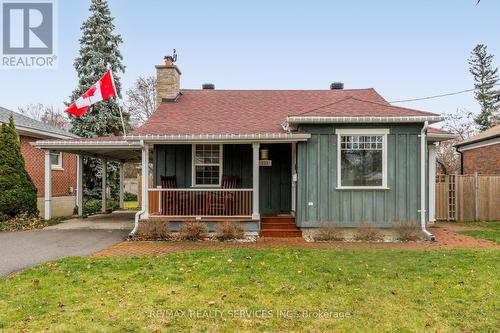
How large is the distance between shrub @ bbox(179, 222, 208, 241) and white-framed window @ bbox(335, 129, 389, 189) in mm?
3771

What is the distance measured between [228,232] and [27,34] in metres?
10.8

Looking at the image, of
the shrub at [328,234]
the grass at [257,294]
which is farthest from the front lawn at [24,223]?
the shrub at [328,234]

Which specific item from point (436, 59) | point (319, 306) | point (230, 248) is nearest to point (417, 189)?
point (230, 248)

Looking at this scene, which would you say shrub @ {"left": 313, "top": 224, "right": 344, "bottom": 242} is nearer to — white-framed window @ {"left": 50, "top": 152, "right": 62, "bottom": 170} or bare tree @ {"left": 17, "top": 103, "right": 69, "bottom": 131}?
white-framed window @ {"left": 50, "top": 152, "right": 62, "bottom": 170}

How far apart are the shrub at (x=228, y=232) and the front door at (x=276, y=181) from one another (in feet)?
7.10

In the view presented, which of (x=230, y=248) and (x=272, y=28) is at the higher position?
(x=272, y=28)

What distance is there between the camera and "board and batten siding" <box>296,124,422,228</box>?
9320 mm

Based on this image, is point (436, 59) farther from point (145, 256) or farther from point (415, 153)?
point (145, 256)

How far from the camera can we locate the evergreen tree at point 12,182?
11.5 m

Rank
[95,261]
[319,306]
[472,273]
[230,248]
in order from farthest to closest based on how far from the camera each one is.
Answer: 1. [230,248]
2. [95,261]
3. [472,273]
4. [319,306]

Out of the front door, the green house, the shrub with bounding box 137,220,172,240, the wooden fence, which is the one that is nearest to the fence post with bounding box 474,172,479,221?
the wooden fence

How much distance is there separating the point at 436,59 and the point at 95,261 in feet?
68.9

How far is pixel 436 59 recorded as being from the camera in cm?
2028

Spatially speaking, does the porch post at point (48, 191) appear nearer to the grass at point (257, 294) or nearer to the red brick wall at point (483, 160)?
the grass at point (257, 294)
